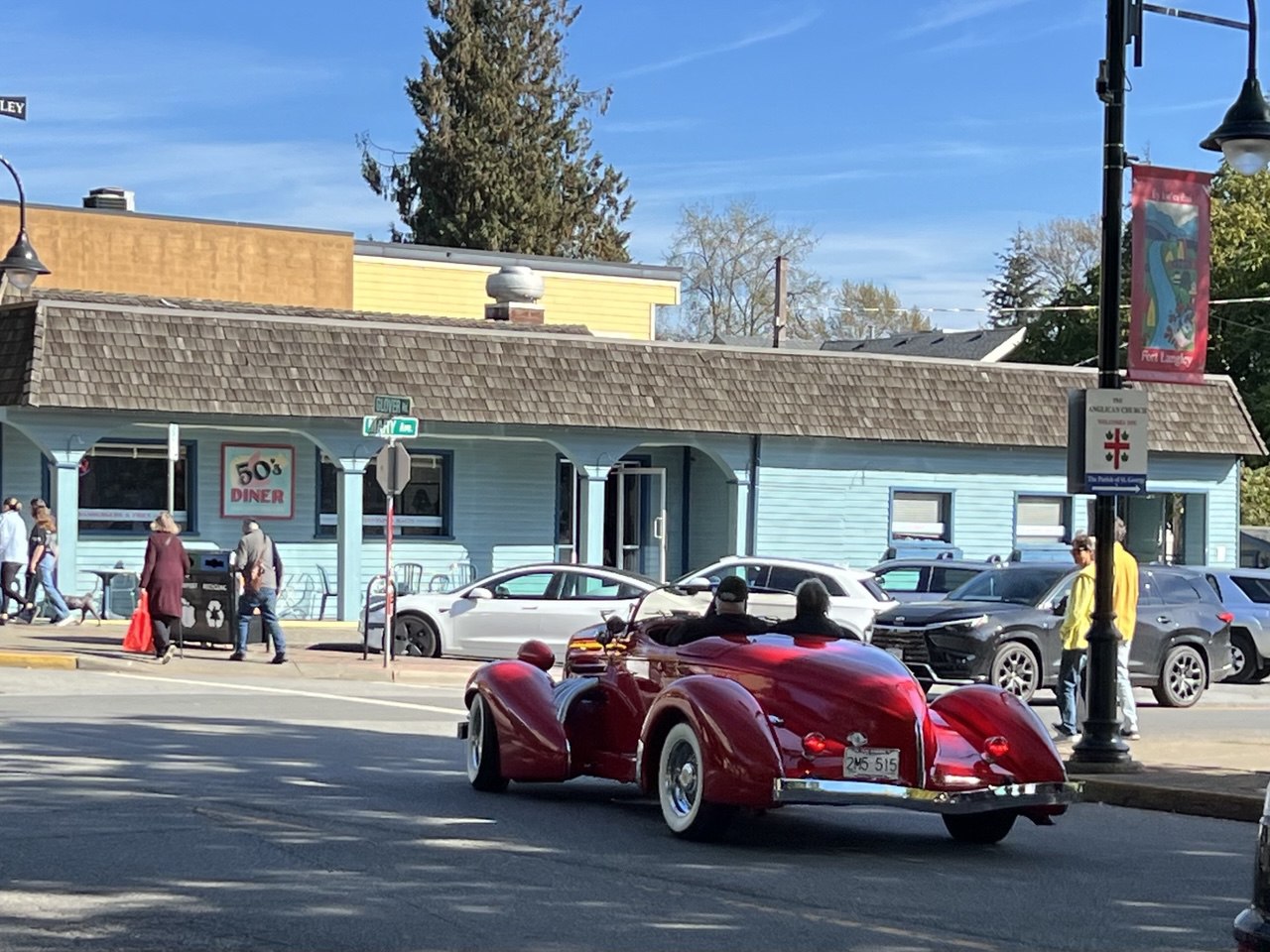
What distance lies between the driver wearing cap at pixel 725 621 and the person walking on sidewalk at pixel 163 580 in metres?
13.5

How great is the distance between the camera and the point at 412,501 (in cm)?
3228

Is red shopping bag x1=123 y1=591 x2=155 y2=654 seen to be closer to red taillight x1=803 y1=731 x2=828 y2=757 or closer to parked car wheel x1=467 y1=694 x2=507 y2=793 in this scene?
parked car wheel x1=467 y1=694 x2=507 y2=793

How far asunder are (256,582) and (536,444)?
28.9 ft

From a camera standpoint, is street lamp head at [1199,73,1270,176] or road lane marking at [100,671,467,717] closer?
street lamp head at [1199,73,1270,176]

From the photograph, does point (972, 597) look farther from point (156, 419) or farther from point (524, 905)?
point (524, 905)

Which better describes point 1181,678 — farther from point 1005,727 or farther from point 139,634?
point 1005,727

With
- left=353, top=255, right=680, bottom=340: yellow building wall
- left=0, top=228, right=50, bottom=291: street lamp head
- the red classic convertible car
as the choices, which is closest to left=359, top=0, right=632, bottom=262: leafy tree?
left=353, top=255, right=680, bottom=340: yellow building wall

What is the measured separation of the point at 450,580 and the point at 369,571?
1.34 meters

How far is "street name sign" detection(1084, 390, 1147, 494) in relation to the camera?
14930 mm

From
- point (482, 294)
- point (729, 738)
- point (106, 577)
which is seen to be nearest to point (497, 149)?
point (482, 294)

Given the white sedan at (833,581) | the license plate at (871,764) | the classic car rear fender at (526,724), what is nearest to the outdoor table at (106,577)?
the white sedan at (833,581)

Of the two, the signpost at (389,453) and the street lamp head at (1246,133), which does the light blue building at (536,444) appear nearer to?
the signpost at (389,453)

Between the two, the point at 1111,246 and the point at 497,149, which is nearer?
the point at 1111,246

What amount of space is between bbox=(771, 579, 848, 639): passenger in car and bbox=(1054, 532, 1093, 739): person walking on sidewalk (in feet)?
20.3
